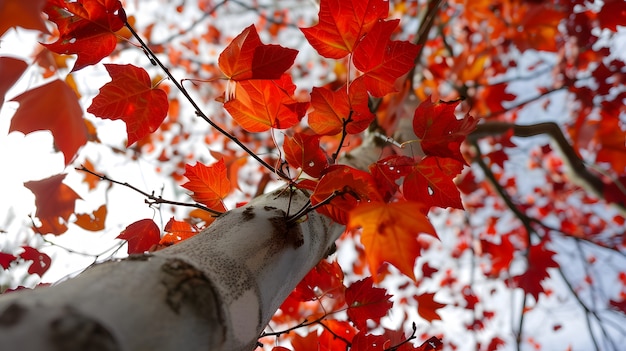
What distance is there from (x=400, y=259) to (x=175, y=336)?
0.40 meters

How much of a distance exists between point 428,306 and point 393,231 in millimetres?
786

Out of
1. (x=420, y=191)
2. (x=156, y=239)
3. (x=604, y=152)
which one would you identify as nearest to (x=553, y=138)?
(x=604, y=152)

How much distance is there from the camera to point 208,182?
0.85m

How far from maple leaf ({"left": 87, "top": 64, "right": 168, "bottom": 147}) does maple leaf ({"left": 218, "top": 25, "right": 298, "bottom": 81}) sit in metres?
0.17

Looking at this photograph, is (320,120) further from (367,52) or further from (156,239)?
(156,239)

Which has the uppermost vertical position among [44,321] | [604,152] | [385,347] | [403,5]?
[403,5]

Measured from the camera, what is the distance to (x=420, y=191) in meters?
0.83

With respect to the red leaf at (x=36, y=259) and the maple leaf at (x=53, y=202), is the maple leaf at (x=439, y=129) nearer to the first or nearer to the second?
the maple leaf at (x=53, y=202)

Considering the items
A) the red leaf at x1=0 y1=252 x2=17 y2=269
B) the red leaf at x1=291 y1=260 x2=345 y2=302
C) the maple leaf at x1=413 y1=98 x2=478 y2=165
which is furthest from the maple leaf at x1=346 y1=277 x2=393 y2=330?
the red leaf at x1=0 y1=252 x2=17 y2=269

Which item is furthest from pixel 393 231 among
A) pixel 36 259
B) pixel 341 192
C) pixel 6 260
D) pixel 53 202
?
pixel 6 260

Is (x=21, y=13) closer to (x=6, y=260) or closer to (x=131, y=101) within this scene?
(x=131, y=101)

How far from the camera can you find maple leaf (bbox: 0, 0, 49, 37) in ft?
1.58

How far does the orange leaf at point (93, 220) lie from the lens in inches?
50.2

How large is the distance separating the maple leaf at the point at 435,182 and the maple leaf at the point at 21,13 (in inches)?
26.7
